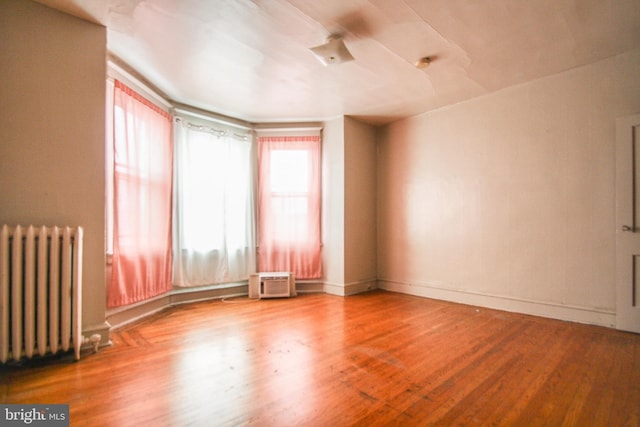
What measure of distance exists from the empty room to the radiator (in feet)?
0.05

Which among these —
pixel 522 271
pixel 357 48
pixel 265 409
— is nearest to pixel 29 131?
pixel 265 409

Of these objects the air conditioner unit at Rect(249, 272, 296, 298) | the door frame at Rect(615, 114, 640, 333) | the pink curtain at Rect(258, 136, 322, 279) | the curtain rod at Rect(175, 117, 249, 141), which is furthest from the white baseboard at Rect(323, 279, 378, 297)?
the door frame at Rect(615, 114, 640, 333)

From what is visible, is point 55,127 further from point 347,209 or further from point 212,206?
point 347,209

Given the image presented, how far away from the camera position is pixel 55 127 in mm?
2209

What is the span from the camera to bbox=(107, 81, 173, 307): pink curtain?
293cm

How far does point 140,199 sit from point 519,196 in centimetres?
421

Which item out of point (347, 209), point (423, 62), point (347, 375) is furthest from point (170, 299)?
point (423, 62)

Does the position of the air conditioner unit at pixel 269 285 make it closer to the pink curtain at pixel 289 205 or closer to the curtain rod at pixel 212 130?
the pink curtain at pixel 289 205

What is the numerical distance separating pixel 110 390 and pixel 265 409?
3.21 feet

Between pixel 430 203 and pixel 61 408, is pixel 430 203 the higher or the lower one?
the higher one

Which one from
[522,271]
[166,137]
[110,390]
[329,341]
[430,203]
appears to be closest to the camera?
[110,390]

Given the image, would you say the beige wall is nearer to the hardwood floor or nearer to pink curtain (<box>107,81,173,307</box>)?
the hardwood floor

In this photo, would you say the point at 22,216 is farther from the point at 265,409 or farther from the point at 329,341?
the point at 329,341

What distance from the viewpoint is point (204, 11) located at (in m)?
2.18
